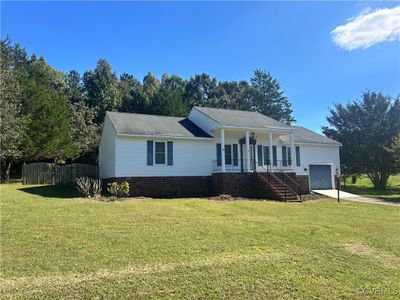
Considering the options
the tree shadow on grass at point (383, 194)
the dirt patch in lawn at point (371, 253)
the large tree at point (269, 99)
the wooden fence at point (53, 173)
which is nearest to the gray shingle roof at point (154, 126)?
the wooden fence at point (53, 173)

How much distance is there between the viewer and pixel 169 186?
19672 millimetres

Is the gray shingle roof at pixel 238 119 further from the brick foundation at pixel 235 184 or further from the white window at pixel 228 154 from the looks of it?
the brick foundation at pixel 235 184

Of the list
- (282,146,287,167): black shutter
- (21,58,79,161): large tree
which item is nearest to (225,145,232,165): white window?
(282,146,287,167): black shutter

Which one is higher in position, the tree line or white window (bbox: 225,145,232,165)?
the tree line

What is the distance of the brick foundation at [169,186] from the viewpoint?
18750mm

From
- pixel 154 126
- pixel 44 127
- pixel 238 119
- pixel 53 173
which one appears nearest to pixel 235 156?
pixel 238 119

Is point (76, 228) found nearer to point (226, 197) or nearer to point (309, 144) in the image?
Answer: point (226, 197)

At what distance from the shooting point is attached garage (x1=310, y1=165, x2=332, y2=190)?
27.5 metres

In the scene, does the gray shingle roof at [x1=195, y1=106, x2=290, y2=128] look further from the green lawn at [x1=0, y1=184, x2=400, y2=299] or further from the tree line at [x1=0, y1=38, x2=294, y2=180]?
the tree line at [x1=0, y1=38, x2=294, y2=180]

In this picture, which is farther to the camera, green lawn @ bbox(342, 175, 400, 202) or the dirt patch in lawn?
green lawn @ bbox(342, 175, 400, 202)

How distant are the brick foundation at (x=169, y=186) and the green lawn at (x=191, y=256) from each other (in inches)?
279

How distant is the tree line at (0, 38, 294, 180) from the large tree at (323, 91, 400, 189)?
1871 cm

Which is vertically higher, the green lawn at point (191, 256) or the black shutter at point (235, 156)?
the black shutter at point (235, 156)

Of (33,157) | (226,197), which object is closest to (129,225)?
(226,197)
